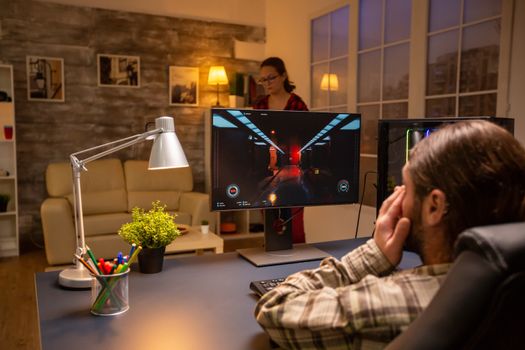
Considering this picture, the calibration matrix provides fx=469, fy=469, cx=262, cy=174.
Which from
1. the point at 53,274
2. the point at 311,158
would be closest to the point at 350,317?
the point at 311,158

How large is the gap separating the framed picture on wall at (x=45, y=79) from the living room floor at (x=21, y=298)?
4.97ft

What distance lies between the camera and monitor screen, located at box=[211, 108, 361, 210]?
5.10ft

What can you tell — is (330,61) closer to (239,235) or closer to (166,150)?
(239,235)

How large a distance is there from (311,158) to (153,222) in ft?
1.95

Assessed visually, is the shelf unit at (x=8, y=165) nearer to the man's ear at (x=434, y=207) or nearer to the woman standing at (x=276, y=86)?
the woman standing at (x=276, y=86)

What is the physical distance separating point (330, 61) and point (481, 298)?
13.3 feet

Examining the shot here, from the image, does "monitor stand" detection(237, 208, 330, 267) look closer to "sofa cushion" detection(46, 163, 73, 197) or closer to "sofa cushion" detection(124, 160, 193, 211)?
"sofa cushion" detection(124, 160, 193, 211)

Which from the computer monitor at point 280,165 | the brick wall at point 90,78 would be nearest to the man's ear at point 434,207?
the computer monitor at point 280,165

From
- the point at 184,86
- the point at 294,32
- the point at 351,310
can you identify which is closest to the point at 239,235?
the point at 184,86

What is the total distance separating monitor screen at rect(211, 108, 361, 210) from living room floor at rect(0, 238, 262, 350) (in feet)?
5.37

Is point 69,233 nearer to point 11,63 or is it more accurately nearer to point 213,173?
point 11,63

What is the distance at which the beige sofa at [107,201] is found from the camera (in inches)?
153

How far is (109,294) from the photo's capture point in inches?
45.0

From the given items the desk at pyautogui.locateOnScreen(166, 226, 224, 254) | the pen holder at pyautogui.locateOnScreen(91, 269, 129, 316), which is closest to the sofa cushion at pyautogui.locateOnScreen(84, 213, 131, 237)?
the desk at pyautogui.locateOnScreen(166, 226, 224, 254)
